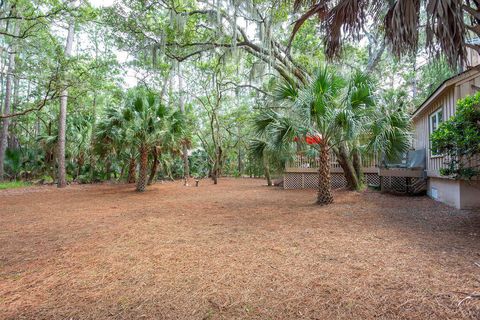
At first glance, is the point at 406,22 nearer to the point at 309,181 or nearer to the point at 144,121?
the point at 144,121

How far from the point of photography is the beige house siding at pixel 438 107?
232 inches

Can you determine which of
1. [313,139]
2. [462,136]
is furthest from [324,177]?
[462,136]

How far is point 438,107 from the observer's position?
7.49m

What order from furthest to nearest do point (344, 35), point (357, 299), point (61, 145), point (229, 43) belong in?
point (61, 145) < point (229, 43) < point (344, 35) < point (357, 299)

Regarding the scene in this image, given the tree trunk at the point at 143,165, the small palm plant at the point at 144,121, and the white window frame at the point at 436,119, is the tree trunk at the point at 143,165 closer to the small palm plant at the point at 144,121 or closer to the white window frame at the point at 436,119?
the small palm plant at the point at 144,121

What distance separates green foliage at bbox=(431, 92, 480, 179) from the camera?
15.3ft

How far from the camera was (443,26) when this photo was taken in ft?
8.51

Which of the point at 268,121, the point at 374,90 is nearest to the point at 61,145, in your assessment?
the point at 268,121

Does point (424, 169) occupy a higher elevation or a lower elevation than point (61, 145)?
lower

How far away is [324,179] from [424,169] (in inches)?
153

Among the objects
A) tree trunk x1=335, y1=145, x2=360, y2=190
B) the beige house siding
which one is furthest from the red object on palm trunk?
the beige house siding

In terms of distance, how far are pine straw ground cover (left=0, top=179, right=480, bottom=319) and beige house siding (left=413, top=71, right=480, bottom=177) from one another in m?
2.49

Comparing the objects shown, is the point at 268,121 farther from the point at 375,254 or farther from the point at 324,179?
the point at 375,254

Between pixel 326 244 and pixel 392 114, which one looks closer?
pixel 326 244
